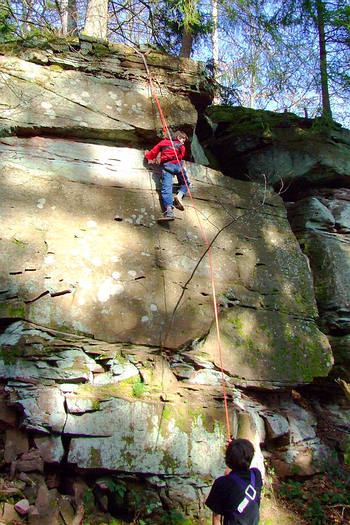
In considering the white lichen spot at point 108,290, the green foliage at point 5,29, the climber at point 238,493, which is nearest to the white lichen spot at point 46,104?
the green foliage at point 5,29

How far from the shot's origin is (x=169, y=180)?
607 centimetres

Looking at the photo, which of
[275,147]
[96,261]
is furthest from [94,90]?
[275,147]

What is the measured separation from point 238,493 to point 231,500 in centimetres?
7

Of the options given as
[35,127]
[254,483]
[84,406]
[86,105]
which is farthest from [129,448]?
[86,105]

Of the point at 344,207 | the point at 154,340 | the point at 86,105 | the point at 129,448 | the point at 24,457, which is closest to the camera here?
the point at 24,457

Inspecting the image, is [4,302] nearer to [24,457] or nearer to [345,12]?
[24,457]

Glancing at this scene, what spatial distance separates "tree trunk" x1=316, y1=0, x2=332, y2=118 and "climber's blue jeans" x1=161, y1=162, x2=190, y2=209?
4.40 metres

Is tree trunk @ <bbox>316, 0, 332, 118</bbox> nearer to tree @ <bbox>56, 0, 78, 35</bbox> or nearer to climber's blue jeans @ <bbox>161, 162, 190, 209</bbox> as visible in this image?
climber's blue jeans @ <bbox>161, 162, 190, 209</bbox>

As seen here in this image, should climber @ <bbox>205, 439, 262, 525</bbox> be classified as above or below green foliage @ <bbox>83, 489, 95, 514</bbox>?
above

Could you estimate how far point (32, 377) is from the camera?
436 cm

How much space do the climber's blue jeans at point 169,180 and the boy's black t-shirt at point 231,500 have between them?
3846 millimetres

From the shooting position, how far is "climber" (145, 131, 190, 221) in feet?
19.6

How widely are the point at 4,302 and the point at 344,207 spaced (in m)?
6.49

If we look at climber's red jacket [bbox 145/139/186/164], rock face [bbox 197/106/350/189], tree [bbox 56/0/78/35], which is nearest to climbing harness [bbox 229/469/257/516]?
climber's red jacket [bbox 145/139/186/164]
